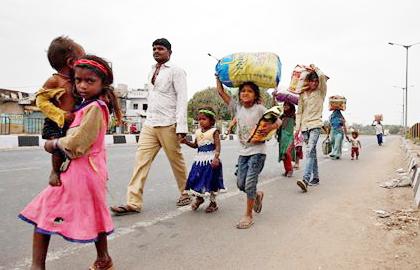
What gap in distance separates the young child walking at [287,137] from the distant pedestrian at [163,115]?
3.73m

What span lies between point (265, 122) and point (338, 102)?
28.8 feet

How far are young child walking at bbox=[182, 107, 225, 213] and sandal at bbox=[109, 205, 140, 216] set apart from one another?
2.34 ft

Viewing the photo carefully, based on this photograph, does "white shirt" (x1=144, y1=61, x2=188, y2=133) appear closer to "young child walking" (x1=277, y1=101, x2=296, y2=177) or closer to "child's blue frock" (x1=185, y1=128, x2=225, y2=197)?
"child's blue frock" (x1=185, y1=128, x2=225, y2=197)

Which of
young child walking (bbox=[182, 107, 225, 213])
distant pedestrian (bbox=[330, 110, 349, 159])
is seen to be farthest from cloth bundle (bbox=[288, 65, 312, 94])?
distant pedestrian (bbox=[330, 110, 349, 159])

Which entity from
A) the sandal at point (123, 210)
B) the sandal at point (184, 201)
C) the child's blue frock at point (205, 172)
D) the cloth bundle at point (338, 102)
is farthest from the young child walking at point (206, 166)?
the cloth bundle at point (338, 102)

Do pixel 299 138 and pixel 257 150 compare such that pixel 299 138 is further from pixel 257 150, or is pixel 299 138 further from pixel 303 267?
pixel 303 267

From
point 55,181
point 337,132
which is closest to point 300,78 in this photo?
point 55,181

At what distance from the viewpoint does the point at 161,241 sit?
3.71m

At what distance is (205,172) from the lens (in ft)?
16.2

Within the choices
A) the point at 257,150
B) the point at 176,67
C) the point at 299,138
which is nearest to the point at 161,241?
the point at 257,150

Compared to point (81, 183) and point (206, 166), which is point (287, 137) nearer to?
point (206, 166)

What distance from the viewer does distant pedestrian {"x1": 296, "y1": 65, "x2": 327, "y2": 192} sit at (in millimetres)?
6863

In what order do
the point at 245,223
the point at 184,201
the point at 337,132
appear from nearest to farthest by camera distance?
the point at 245,223, the point at 184,201, the point at 337,132

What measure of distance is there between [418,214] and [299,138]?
197 inches
